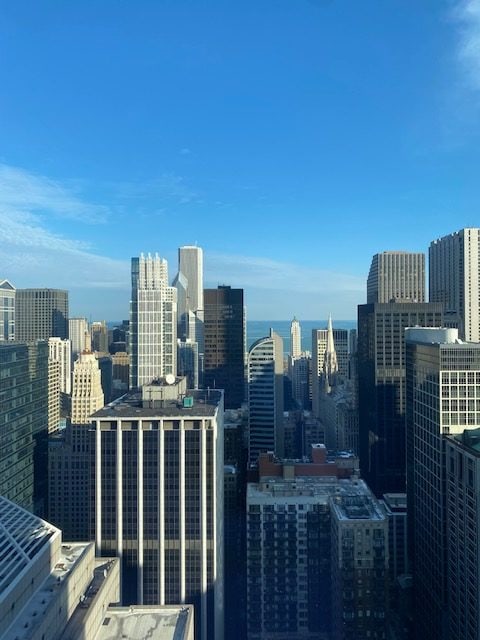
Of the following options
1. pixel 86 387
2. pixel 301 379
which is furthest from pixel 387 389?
pixel 301 379

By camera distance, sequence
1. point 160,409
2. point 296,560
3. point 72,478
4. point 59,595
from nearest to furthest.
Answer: point 59,595
point 160,409
point 296,560
point 72,478

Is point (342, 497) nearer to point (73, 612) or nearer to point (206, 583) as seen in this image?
point (206, 583)

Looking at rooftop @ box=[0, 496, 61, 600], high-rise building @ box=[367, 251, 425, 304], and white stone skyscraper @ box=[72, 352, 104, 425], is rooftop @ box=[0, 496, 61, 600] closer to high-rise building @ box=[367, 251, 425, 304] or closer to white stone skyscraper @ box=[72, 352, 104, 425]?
white stone skyscraper @ box=[72, 352, 104, 425]

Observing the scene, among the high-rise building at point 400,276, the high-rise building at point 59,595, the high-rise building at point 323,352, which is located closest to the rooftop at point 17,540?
the high-rise building at point 59,595

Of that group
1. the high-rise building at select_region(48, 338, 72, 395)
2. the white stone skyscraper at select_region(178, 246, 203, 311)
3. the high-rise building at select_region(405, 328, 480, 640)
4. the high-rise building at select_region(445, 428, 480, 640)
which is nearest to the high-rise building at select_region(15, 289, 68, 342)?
the high-rise building at select_region(48, 338, 72, 395)

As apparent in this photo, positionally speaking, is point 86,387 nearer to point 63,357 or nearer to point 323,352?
point 63,357
